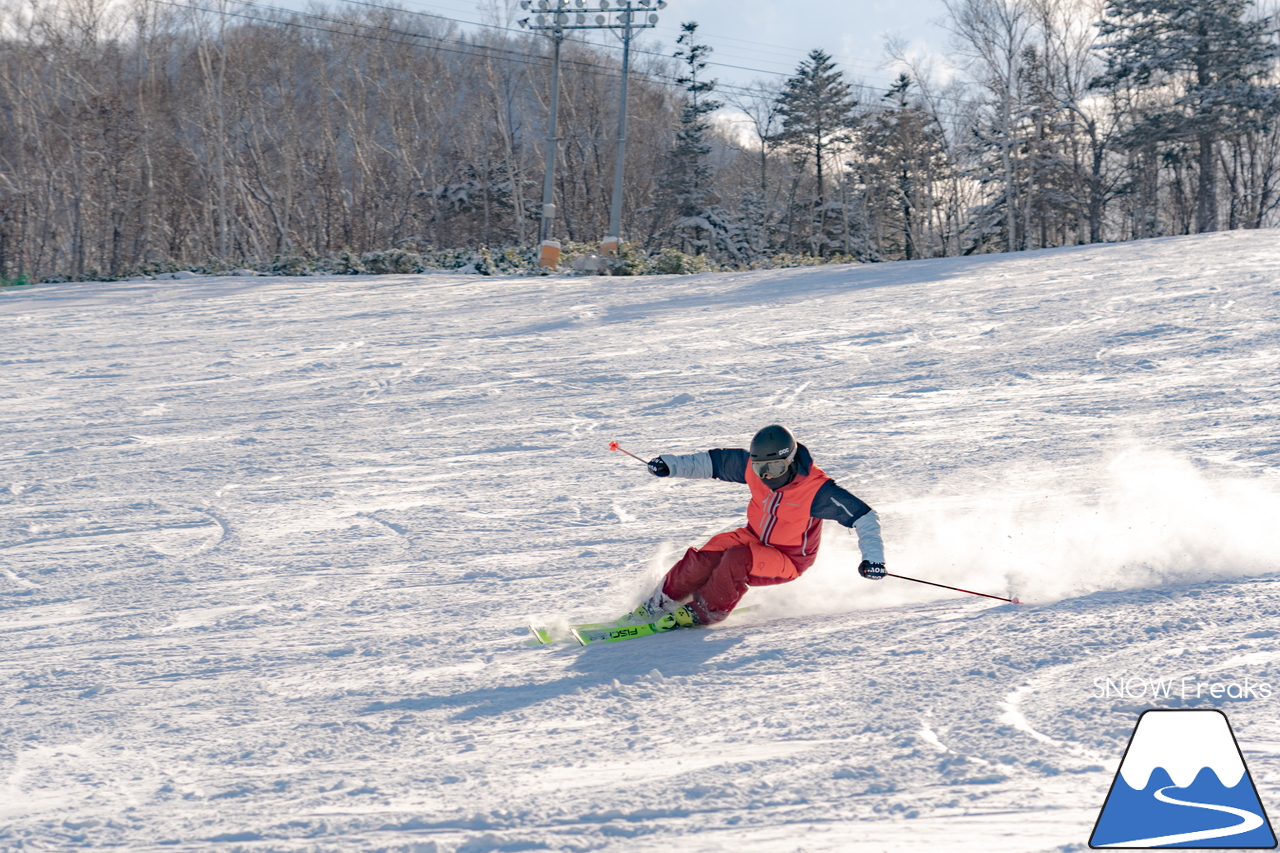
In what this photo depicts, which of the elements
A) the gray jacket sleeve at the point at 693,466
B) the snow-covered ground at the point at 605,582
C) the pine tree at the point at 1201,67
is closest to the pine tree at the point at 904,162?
the pine tree at the point at 1201,67

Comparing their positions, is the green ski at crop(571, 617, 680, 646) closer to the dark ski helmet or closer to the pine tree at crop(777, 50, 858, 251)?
the dark ski helmet

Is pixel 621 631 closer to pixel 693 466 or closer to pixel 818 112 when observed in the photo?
pixel 693 466

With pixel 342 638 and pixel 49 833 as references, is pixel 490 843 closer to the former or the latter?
pixel 49 833

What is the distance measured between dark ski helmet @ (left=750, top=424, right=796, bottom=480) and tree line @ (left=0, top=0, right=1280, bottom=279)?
60.6 feet

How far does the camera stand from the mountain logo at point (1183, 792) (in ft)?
8.30

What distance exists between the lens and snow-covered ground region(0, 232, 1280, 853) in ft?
9.21

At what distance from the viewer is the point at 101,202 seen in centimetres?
2842

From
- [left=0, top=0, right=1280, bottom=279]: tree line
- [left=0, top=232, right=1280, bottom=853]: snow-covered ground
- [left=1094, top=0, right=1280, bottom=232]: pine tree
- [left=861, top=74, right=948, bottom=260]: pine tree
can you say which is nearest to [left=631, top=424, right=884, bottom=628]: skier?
[left=0, top=232, right=1280, bottom=853]: snow-covered ground

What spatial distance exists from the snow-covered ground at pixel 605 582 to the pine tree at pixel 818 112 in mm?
36699

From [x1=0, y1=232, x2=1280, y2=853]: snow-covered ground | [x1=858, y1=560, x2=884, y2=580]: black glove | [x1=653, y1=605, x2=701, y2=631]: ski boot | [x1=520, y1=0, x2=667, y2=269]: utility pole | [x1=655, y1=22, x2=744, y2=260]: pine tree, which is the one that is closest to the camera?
[x1=0, y1=232, x2=1280, y2=853]: snow-covered ground

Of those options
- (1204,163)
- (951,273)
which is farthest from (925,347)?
(1204,163)

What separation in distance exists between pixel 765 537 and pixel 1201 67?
32056 mm

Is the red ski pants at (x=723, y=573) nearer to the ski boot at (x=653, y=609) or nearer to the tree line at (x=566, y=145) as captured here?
the ski boot at (x=653, y=609)

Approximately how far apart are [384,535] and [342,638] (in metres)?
1.54
